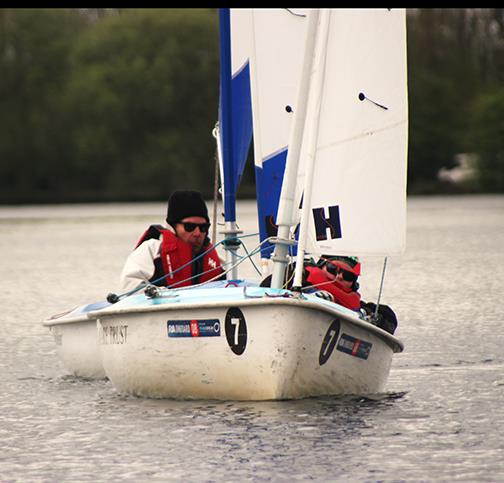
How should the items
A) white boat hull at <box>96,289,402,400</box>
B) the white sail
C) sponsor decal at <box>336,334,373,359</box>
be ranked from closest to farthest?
white boat hull at <box>96,289,402,400</box>, sponsor decal at <box>336,334,373,359</box>, the white sail

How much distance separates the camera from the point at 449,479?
7.41 metres

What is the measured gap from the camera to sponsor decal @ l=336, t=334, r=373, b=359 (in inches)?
360

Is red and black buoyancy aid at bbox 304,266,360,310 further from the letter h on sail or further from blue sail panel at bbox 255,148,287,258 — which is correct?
blue sail panel at bbox 255,148,287,258

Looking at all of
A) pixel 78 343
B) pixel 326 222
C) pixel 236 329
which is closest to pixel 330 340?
pixel 236 329

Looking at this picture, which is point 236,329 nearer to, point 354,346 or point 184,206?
point 354,346

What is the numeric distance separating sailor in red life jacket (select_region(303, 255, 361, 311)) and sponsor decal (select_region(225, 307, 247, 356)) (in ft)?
3.41

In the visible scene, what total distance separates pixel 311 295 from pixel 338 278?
0.60 metres

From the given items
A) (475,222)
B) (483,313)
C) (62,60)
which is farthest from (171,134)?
(483,313)

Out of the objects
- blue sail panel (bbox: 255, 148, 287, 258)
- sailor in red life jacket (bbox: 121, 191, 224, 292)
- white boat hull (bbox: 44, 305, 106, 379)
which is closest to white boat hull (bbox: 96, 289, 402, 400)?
sailor in red life jacket (bbox: 121, 191, 224, 292)

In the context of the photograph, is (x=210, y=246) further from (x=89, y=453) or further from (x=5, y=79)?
(x=5, y=79)

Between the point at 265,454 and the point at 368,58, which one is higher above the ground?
the point at 368,58

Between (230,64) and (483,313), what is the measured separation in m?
5.63

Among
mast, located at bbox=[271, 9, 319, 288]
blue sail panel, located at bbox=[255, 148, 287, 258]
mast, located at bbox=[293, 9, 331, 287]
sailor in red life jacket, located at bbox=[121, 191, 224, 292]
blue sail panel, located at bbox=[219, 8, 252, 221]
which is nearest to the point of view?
mast, located at bbox=[293, 9, 331, 287]

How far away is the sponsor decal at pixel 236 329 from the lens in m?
8.84
